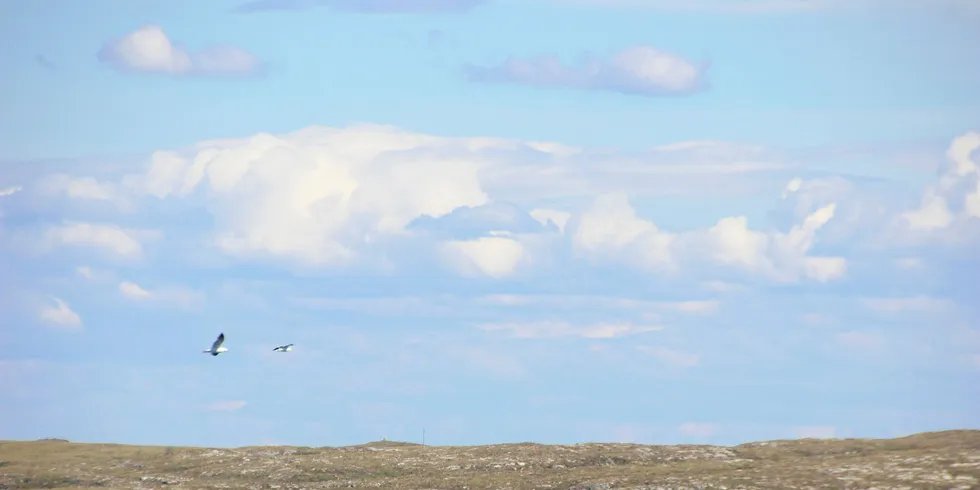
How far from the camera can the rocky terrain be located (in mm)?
105638

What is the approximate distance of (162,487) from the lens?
125 m

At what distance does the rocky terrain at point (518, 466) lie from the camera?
106 meters

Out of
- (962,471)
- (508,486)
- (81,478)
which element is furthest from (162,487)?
(962,471)

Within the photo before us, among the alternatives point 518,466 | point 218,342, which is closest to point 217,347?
point 218,342

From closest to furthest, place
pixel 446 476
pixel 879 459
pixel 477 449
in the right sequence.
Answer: pixel 879 459
pixel 446 476
pixel 477 449

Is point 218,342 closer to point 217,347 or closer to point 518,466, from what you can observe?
point 217,347

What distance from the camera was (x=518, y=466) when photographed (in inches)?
5094

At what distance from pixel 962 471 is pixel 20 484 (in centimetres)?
9071

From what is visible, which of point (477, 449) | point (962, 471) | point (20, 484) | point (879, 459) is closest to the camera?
point (962, 471)

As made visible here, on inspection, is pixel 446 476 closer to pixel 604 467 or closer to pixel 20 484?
pixel 604 467

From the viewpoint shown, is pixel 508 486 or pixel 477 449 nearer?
pixel 508 486

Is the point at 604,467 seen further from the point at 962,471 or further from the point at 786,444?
the point at 962,471

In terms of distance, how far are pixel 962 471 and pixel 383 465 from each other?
58.9m

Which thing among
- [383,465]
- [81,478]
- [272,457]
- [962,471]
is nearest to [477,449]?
[383,465]
